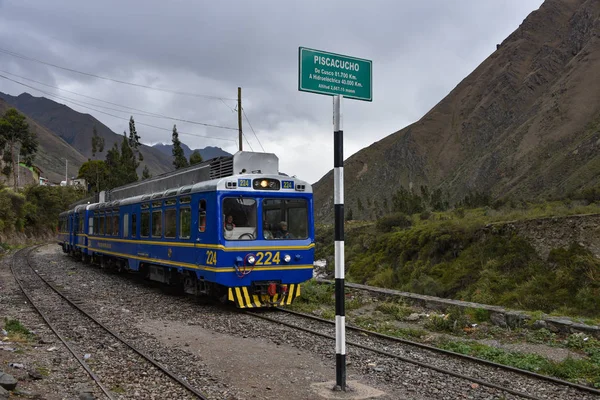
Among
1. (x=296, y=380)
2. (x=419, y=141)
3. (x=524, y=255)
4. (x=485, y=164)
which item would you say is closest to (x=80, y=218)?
(x=524, y=255)

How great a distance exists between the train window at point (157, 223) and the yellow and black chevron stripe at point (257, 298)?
12.8 ft

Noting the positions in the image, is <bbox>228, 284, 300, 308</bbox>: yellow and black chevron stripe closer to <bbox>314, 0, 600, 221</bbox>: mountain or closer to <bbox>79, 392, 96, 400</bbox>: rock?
<bbox>79, 392, 96, 400</bbox>: rock

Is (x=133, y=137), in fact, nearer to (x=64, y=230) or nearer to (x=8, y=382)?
(x=64, y=230)

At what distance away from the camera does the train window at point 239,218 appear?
40.3 ft

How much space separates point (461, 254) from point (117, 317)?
14.4 meters

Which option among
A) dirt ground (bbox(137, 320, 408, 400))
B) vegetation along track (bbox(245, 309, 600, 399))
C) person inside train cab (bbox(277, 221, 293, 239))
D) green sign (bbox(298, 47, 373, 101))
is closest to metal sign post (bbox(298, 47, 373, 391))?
green sign (bbox(298, 47, 373, 101))

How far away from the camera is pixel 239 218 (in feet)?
41.0

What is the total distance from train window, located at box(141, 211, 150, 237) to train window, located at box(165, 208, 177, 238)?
69.8 inches

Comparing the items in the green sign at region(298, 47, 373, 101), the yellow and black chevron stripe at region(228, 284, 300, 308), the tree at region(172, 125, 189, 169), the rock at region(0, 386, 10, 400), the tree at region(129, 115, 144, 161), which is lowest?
the rock at region(0, 386, 10, 400)

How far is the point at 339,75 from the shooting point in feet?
22.1

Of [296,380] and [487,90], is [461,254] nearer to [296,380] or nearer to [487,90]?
[296,380]

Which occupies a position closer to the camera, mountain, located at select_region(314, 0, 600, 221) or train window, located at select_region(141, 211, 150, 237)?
train window, located at select_region(141, 211, 150, 237)

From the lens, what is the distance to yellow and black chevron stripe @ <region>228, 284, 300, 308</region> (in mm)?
12555

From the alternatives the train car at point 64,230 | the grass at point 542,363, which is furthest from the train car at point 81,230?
the grass at point 542,363
